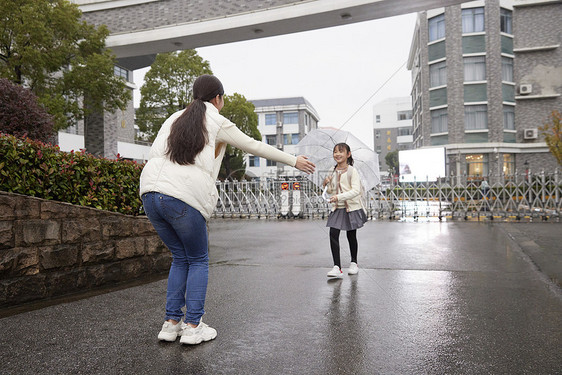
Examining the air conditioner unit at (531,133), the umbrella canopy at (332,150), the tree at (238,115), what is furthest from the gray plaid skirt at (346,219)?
the air conditioner unit at (531,133)

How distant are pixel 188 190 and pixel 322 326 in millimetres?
1451

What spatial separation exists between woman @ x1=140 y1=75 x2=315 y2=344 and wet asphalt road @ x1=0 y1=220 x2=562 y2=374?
0.27 m

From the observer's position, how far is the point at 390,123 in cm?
9600

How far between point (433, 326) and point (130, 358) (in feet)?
6.97

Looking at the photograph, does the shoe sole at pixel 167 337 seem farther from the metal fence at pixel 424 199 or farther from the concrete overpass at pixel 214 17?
the concrete overpass at pixel 214 17

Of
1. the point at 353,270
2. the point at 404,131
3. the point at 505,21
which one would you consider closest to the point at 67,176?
the point at 353,270

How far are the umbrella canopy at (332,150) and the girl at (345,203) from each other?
4.25 metres

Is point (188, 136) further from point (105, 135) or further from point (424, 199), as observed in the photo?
point (105, 135)

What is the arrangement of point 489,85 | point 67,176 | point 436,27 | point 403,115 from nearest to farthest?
point 67,176 → point 489,85 → point 436,27 → point 403,115

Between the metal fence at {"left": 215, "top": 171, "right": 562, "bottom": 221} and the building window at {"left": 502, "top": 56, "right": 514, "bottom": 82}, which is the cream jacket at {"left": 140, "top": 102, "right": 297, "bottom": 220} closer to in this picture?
the metal fence at {"left": 215, "top": 171, "right": 562, "bottom": 221}

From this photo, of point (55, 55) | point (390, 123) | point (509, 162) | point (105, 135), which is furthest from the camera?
point (390, 123)

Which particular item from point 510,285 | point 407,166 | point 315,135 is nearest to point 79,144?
point 315,135

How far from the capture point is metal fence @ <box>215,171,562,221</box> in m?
13.5

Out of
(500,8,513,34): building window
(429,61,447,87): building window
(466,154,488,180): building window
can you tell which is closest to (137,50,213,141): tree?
(429,61,447,87): building window
